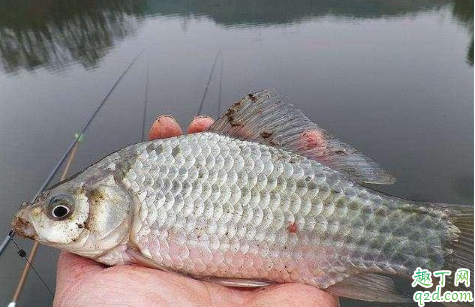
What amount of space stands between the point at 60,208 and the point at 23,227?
228 millimetres

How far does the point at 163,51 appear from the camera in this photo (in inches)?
408

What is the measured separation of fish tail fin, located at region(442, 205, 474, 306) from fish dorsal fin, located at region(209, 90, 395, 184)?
1.55 feet

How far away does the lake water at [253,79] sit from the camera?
20.8ft

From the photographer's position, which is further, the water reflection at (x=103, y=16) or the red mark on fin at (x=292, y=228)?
the water reflection at (x=103, y=16)

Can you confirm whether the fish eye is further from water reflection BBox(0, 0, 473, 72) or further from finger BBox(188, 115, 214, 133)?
water reflection BBox(0, 0, 473, 72)

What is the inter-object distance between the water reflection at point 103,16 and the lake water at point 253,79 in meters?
0.07

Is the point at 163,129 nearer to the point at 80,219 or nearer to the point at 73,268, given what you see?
the point at 80,219

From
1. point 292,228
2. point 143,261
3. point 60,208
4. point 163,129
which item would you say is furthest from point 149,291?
point 163,129

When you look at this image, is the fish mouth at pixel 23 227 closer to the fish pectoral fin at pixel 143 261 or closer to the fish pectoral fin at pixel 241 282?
the fish pectoral fin at pixel 143 261

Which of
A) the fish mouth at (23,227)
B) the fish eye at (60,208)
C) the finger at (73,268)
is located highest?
the fish eye at (60,208)

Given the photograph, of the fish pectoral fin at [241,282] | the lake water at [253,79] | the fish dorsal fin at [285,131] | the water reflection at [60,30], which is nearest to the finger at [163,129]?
the fish dorsal fin at [285,131]

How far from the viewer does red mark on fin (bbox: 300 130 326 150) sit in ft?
7.52

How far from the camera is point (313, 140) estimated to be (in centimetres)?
230

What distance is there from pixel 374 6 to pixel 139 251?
13.8 m
